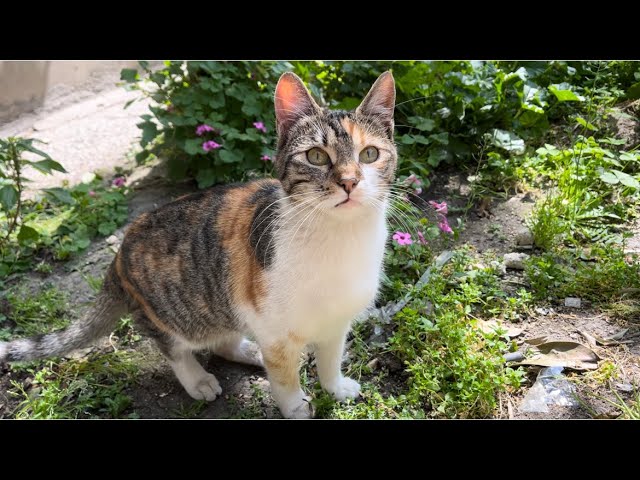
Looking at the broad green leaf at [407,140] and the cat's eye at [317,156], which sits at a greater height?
the cat's eye at [317,156]

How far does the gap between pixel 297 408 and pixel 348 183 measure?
1182 mm

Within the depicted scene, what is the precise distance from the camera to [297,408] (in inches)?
107

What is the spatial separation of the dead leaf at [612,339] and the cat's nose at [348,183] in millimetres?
1598

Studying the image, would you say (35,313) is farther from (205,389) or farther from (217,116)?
(217,116)

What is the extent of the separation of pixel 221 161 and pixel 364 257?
6.60ft

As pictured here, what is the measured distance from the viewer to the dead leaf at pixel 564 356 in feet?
9.01

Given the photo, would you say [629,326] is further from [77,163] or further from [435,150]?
[77,163]

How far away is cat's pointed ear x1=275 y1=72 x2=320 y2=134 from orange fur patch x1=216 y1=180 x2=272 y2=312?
46 centimetres

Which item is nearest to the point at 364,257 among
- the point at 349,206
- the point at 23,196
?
the point at 349,206

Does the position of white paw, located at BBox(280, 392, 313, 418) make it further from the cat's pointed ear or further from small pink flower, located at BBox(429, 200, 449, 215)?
small pink flower, located at BBox(429, 200, 449, 215)

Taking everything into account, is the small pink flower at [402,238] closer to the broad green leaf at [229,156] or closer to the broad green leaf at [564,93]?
the broad green leaf at [229,156]

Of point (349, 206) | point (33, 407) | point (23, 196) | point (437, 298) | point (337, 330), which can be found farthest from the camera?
point (23, 196)

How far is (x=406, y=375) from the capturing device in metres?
2.92

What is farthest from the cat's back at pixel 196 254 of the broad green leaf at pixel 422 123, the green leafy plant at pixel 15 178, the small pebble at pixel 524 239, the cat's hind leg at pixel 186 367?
the small pebble at pixel 524 239
